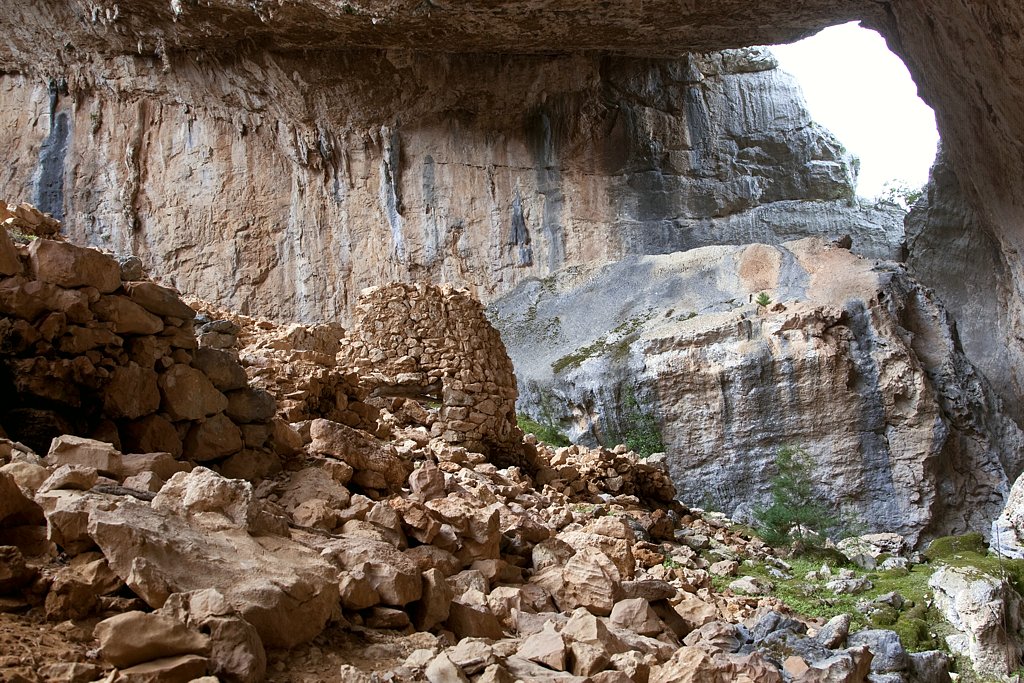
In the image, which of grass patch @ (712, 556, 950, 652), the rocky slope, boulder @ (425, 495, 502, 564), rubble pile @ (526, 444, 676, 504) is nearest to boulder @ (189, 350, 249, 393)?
boulder @ (425, 495, 502, 564)

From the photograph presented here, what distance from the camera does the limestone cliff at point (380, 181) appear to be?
17.4m

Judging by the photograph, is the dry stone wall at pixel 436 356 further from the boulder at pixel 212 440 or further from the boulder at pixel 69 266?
the boulder at pixel 69 266

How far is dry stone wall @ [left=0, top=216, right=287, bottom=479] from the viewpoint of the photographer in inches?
152

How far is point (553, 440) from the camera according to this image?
42.8 feet

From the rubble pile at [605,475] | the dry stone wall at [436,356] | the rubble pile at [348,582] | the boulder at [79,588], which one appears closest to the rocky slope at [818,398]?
the rubble pile at [605,475]

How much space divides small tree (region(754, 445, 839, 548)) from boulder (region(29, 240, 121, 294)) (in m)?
8.63

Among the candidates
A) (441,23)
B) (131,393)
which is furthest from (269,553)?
(441,23)

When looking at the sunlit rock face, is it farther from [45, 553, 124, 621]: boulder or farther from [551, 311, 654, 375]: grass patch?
[45, 553, 124, 621]: boulder

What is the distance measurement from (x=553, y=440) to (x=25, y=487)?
406 inches

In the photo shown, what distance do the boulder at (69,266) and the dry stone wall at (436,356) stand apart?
3946mm

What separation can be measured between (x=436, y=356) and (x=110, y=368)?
14.2 ft

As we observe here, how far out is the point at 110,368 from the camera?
4.12 m

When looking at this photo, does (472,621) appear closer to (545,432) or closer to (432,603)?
(432,603)

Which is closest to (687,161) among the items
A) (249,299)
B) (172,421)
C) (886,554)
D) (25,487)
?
(249,299)
